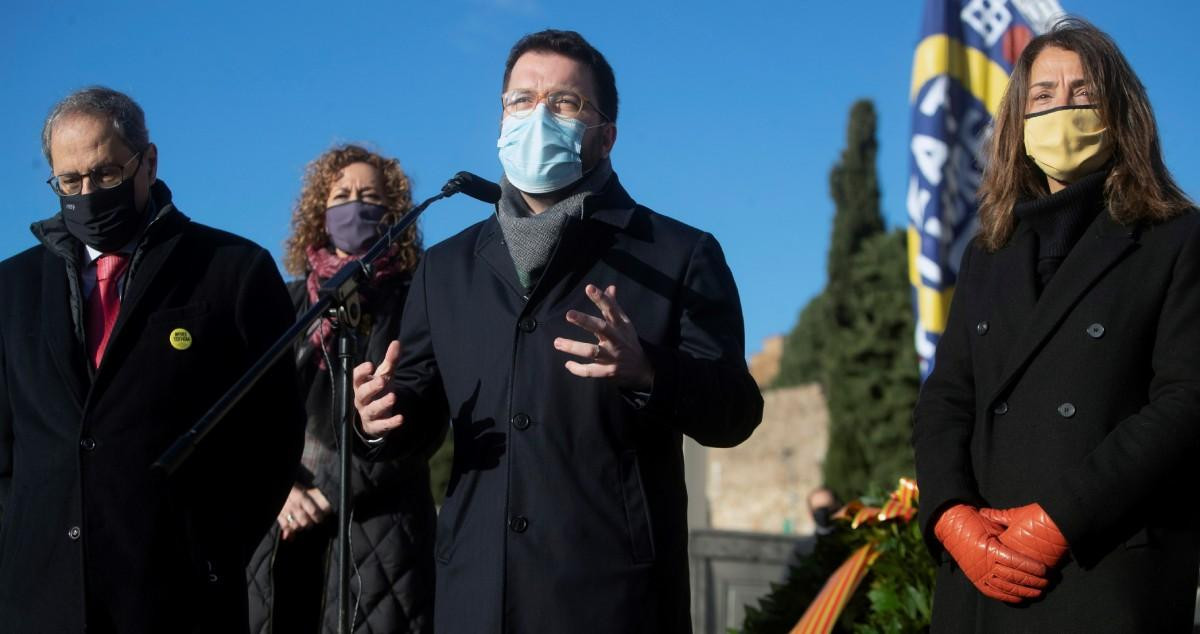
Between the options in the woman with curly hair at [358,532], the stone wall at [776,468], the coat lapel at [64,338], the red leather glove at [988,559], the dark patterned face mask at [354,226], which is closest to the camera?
the red leather glove at [988,559]

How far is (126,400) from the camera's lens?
4043mm

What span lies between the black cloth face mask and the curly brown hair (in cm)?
162

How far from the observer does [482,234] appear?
3980 millimetres

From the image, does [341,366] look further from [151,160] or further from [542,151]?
[151,160]

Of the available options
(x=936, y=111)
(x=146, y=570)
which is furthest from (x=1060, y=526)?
(x=936, y=111)

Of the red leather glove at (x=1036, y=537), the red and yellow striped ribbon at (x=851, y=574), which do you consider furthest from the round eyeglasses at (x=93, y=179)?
the red and yellow striped ribbon at (x=851, y=574)

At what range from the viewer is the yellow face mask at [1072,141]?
371 cm

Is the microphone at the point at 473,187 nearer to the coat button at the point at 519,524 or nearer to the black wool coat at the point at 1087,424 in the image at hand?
the coat button at the point at 519,524

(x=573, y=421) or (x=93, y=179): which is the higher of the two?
(x=93, y=179)

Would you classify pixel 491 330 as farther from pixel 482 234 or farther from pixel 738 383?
pixel 738 383

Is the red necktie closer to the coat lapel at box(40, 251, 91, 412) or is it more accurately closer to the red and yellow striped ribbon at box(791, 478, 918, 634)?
the coat lapel at box(40, 251, 91, 412)

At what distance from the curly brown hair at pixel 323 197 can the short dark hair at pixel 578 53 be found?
193 cm

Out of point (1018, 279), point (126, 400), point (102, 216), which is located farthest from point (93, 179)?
point (1018, 279)

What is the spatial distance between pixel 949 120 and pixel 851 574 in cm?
227
